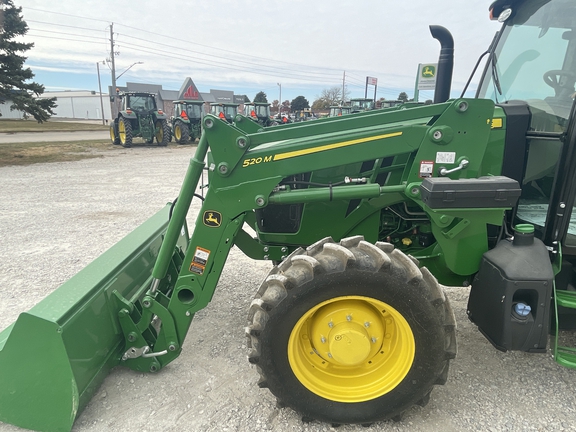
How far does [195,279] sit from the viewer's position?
8.38 feet

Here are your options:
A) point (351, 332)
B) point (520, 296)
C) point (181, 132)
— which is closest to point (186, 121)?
point (181, 132)

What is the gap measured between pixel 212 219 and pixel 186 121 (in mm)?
19968

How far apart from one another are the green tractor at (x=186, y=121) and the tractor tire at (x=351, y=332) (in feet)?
64.9

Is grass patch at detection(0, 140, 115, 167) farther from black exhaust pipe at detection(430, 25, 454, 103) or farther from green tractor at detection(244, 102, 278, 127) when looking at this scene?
black exhaust pipe at detection(430, 25, 454, 103)

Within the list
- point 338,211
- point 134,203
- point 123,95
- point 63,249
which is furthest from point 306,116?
point 338,211

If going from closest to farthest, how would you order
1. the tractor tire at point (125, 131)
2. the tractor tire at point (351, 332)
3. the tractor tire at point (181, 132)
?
the tractor tire at point (351, 332), the tractor tire at point (125, 131), the tractor tire at point (181, 132)

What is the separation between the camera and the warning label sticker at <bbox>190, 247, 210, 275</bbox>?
2.54m

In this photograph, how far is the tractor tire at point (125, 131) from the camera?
18969 mm

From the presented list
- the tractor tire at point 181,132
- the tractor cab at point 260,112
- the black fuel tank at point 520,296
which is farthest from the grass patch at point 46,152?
the black fuel tank at point 520,296

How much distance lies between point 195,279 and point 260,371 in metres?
0.68

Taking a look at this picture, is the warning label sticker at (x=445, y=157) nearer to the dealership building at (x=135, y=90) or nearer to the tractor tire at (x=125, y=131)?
the tractor tire at (x=125, y=131)

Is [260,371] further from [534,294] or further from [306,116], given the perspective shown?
[306,116]

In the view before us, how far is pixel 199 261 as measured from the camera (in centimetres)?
255

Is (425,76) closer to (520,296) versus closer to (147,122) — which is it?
(520,296)
